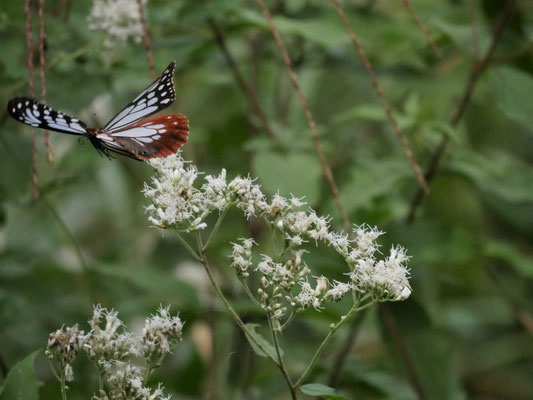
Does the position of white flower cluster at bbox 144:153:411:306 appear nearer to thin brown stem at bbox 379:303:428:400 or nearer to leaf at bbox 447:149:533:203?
thin brown stem at bbox 379:303:428:400

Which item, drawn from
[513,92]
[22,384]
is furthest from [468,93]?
[22,384]

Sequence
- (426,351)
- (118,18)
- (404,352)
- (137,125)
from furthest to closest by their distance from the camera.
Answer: (426,351) < (404,352) < (118,18) < (137,125)

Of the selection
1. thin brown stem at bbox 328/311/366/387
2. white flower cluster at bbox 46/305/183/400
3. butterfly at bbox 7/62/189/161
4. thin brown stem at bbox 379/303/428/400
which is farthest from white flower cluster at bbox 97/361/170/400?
thin brown stem at bbox 328/311/366/387

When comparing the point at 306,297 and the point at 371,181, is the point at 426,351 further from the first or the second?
the point at 306,297

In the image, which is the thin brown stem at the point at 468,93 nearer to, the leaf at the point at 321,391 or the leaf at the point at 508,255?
the leaf at the point at 508,255

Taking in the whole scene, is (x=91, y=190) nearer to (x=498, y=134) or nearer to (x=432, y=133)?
(x=432, y=133)

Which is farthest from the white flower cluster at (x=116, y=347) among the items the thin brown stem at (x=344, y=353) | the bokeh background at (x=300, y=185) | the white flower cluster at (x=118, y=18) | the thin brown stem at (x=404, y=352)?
the thin brown stem at (x=344, y=353)

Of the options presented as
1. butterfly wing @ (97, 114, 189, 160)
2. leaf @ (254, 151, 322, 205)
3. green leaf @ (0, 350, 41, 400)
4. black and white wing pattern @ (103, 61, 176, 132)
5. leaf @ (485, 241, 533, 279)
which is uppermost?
leaf @ (254, 151, 322, 205)

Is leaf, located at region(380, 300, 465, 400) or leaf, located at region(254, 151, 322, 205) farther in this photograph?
leaf, located at region(380, 300, 465, 400)
